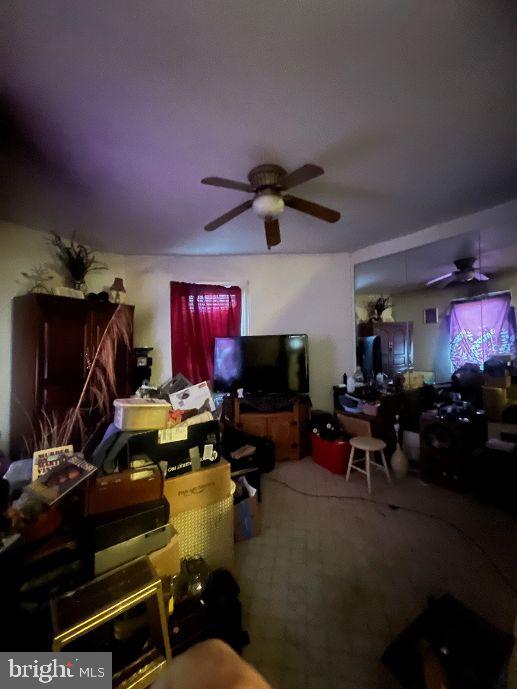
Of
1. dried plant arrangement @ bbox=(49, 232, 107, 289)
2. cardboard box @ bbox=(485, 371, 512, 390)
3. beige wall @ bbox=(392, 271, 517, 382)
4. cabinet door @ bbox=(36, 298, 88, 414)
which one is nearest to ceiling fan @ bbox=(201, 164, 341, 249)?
beige wall @ bbox=(392, 271, 517, 382)

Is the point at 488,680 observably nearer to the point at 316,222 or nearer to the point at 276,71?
the point at 276,71

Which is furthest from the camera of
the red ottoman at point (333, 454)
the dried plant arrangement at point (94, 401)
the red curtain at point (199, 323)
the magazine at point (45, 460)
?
the red curtain at point (199, 323)

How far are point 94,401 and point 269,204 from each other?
91.5 inches

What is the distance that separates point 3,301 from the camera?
2.42m

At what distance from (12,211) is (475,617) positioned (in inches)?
155

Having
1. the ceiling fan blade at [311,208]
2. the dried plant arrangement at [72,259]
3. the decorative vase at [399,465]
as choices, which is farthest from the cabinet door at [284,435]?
the dried plant arrangement at [72,259]

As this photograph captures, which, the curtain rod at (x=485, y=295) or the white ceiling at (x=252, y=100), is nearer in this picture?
the white ceiling at (x=252, y=100)

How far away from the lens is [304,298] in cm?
352

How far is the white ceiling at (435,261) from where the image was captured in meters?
2.40

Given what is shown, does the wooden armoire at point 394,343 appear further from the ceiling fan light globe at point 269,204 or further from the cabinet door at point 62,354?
the cabinet door at point 62,354

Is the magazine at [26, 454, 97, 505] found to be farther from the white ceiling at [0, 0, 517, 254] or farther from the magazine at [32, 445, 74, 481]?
the white ceiling at [0, 0, 517, 254]

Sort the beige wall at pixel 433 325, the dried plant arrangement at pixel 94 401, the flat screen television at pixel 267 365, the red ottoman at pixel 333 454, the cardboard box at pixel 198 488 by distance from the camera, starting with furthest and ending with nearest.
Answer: the flat screen television at pixel 267 365
the red ottoman at pixel 333 454
the beige wall at pixel 433 325
the dried plant arrangement at pixel 94 401
the cardboard box at pixel 198 488

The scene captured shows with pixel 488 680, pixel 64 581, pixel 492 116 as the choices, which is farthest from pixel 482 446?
pixel 64 581

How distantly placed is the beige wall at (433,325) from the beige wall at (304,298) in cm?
72
